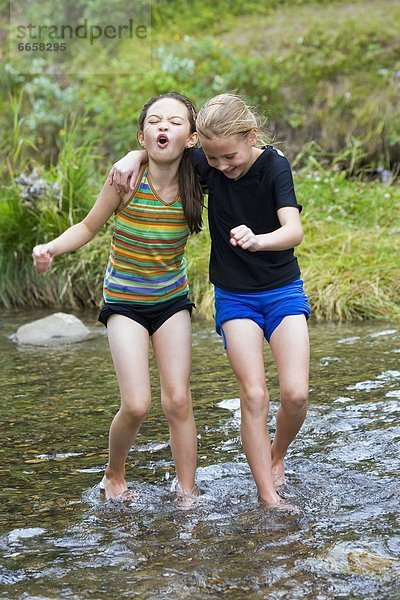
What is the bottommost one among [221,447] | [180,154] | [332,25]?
[221,447]

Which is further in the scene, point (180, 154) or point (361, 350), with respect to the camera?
point (361, 350)

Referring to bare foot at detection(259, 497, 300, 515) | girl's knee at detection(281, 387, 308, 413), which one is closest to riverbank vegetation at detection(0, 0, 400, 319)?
girl's knee at detection(281, 387, 308, 413)

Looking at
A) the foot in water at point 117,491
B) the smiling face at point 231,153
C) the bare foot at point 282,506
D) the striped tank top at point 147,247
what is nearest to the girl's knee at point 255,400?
the bare foot at point 282,506

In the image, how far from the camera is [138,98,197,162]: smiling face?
3812 millimetres

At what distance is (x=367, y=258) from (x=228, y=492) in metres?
4.32

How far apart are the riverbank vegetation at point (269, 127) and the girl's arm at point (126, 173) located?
292 cm

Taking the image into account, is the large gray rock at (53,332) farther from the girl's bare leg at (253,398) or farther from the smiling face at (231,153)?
the smiling face at (231,153)

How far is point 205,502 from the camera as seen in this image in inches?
153

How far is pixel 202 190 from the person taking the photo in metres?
3.91

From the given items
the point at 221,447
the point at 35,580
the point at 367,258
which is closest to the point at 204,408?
the point at 221,447

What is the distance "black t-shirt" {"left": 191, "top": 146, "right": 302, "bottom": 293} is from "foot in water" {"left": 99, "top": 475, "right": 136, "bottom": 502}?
94cm

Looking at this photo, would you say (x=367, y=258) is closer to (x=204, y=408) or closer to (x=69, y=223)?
(x=69, y=223)

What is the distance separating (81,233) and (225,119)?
2.53ft

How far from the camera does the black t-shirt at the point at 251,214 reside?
378cm
